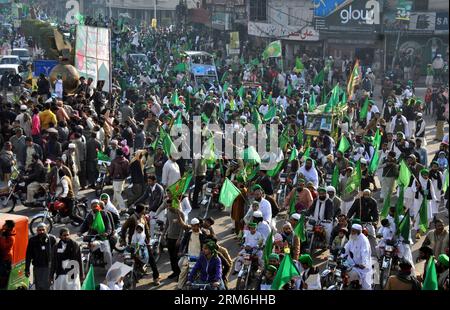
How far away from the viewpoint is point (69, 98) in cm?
2417

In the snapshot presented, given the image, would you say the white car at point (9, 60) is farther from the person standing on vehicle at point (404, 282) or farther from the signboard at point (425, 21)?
the person standing on vehicle at point (404, 282)

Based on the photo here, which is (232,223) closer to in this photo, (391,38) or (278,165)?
(278,165)

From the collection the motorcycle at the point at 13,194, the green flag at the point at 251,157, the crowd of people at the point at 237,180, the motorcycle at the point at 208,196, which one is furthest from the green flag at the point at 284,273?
the motorcycle at the point at 13,194

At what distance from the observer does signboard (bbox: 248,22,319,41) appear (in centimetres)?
4100

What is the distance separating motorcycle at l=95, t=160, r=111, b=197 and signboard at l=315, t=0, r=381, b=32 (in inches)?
903

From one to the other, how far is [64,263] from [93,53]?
14.7 meters

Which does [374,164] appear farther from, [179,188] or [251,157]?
[179,188]

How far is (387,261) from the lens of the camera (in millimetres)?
13203

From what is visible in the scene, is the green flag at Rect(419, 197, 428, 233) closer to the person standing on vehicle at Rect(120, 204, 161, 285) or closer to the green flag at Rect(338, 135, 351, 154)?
the green flag at Rect(338, 135, 351, 154)

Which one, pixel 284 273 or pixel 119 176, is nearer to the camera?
pixel 284 273

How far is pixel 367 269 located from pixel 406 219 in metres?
1.19

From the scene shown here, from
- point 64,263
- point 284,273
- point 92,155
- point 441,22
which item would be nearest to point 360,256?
point 284,273

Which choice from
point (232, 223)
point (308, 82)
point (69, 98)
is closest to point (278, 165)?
point (232, 223)

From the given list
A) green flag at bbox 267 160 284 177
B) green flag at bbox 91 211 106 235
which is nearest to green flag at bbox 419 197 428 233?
green flag at bbox 267 160 284 177
